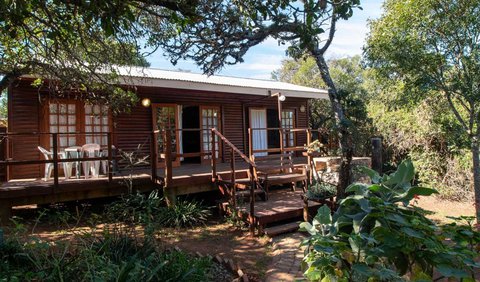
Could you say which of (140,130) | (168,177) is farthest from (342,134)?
(140,130)

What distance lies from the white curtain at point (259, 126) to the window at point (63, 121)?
19.1 feet

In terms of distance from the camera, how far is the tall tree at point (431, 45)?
5.54 m

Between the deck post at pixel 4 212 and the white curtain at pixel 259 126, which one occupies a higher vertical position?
the white curtain at pixel 259 126

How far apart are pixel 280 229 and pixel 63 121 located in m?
5.82

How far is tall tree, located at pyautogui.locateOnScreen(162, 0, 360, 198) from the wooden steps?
0.98 m

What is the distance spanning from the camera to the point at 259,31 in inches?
155

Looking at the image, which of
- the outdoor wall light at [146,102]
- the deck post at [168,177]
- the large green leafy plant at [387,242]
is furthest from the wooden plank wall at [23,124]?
the large green leafy plant at [387,242]

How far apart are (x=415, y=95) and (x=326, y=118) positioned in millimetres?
8784

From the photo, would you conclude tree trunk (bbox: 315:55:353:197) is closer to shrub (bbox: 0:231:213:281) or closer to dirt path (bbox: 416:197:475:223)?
shrub (bbox: 0:231:213:281)

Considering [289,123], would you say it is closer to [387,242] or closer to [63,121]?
[63,121]

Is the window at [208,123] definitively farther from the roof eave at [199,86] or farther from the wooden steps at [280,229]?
the wooden steps at [280,229]

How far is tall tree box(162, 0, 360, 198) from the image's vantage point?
3027 mm

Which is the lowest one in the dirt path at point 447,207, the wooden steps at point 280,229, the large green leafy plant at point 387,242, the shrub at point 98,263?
the dirt path at point 447,207

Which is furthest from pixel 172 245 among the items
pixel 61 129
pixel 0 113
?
pixel 0 113
